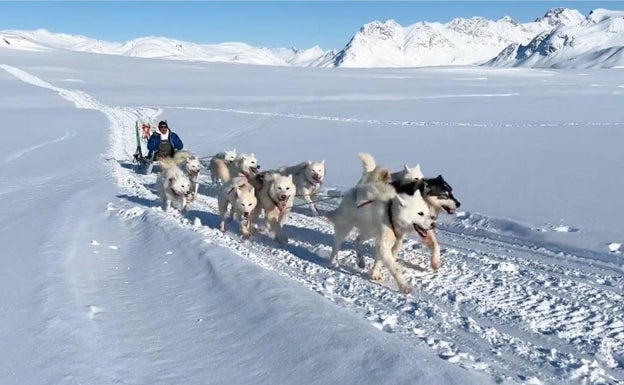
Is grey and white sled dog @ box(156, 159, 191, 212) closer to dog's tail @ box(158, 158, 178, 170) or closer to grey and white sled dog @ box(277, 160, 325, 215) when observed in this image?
dog's tail @ box(158, 158, 178, 170)

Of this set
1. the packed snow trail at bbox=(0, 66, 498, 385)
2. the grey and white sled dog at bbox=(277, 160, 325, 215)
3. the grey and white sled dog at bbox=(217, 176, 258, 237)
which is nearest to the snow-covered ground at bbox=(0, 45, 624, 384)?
the packed snow trail at bbox=(0, 66, 498, 385)

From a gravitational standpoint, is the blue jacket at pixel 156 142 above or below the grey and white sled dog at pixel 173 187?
above

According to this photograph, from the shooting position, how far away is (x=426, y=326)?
3.99 metres

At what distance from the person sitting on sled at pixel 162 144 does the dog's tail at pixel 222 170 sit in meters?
1.77

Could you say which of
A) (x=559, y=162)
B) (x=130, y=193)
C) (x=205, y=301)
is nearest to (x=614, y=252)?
(x=205, y=301)

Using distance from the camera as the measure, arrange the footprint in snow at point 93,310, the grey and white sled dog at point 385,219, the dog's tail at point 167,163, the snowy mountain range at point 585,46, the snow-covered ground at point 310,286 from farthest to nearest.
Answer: the snowy mountain range at point 585,46
the dog's tail at point 167,163
the grey and white sled dog at point 385,219
the footprint in snow at point 93,310
the snow-covered ground at point 310,286

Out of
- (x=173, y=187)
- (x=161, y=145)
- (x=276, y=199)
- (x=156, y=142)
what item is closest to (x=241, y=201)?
(x=276, y=199)

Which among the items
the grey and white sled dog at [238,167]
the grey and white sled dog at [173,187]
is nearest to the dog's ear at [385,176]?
the grey and white sled dog at [238,167]

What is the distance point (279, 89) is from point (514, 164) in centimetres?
2409

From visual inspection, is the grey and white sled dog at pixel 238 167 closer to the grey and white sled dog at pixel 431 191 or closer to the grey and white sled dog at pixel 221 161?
the grey and white sled dog at pixel 221 161

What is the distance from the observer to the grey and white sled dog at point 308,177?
7355 millimetres

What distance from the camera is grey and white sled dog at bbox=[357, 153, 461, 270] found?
5289 mm

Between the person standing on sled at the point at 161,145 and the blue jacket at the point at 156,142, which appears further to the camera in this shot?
the blue jacket at the point at 156,142

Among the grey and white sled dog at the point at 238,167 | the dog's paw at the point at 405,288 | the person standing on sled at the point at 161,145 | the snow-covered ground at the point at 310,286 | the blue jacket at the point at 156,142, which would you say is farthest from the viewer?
the blue jacket at the point at 156,142
